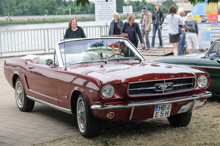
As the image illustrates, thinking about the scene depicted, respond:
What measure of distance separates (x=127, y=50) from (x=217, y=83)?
2.23 meters

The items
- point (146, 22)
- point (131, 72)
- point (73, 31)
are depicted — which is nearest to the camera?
point (131, 72)

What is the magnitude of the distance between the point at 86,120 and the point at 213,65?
3.69 metres

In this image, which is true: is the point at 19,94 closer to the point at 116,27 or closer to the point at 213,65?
the point at 213,65

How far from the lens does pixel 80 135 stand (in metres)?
6.86

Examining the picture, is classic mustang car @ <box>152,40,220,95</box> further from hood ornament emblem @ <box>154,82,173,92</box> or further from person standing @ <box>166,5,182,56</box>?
person standing @ <box>166,5,182,56</box>

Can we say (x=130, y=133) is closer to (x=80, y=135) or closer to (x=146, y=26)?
(x=80, y=135)

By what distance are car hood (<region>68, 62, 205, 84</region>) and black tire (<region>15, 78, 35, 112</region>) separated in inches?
78.8

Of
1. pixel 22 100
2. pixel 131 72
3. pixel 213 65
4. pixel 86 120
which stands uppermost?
pixel 131 72

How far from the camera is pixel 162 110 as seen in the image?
253 inches


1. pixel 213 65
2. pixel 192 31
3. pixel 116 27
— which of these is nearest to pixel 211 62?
pixel 213 65

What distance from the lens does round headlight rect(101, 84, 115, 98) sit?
616cm

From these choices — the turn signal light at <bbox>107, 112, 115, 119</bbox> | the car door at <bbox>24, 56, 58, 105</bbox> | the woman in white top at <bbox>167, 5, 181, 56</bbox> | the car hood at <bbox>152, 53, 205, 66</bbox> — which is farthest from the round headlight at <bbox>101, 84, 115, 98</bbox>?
the woman in white top at <bbox>167, 5, 181, 56</bbox>

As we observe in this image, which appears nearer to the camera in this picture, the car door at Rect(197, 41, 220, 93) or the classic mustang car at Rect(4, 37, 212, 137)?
the classic mustang car at Rect(4, 37, 212, 137)

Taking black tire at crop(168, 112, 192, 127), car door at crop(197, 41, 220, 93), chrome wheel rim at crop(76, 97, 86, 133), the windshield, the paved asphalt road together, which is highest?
the windshield
